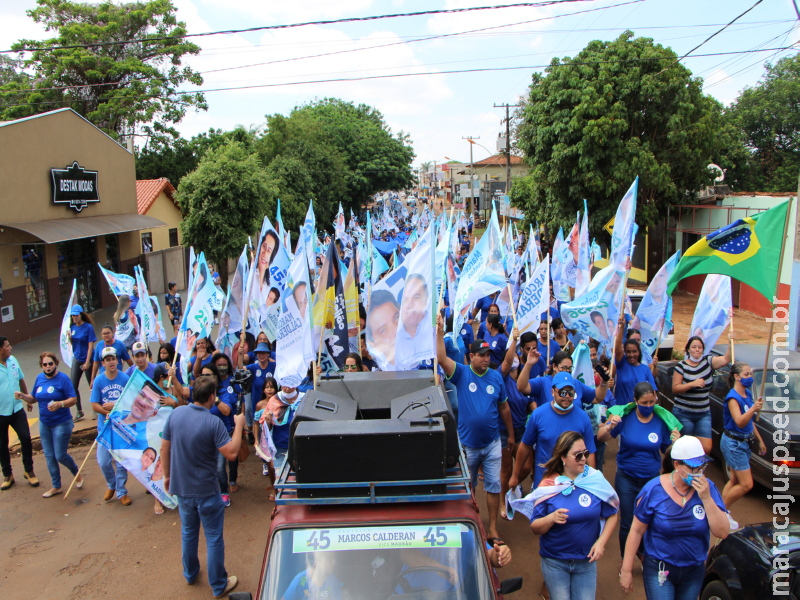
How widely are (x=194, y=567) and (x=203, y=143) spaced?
33291 mm

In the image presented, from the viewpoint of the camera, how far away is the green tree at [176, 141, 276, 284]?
16.5 m

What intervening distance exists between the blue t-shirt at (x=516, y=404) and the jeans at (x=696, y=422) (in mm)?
1590

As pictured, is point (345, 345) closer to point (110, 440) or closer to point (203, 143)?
point (110, 440)

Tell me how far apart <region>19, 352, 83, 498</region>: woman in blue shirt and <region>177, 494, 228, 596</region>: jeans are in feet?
8.86

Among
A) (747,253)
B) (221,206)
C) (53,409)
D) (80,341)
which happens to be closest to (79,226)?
(221,206)

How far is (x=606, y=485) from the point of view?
153 inches

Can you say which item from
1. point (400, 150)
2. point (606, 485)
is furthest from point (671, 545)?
point (400, 150)

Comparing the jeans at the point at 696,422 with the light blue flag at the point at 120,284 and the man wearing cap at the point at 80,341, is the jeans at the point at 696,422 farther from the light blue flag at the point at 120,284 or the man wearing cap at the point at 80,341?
the light blue flag at the point at 120,284

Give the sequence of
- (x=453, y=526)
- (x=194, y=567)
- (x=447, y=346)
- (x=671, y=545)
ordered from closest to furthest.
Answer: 1. (x=453, y=526)
2. (x=671, y=545)
3. (x=194, y=567)
4. (x=447, y=346)

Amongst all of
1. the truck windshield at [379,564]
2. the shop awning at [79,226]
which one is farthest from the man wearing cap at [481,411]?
the shop awning at [79,226]

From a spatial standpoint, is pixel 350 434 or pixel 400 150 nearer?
pixel 350 434

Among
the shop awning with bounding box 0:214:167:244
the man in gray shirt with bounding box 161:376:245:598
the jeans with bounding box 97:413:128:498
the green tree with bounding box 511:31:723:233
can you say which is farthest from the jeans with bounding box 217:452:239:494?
the green tree with bounding box 511:31:723:233

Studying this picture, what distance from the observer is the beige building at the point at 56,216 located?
14.8 meters

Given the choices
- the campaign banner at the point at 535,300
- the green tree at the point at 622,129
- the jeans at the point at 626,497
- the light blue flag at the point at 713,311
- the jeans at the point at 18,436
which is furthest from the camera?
the green tree at the point at 622,129
